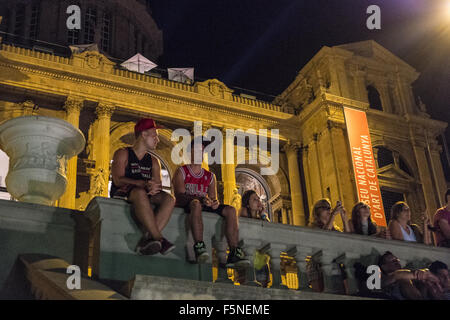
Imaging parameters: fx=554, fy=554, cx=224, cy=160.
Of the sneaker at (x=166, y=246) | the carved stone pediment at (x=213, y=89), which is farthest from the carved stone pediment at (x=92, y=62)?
the sneaker at (x=166, y=246)

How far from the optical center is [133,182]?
19.9 ft

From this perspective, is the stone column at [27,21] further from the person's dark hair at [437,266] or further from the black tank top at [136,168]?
the person's dark hair at [437,266]

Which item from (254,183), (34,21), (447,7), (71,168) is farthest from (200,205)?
(34,21)

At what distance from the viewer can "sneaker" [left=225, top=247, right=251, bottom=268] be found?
5.91 metres

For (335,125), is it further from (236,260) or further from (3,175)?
(236,260)

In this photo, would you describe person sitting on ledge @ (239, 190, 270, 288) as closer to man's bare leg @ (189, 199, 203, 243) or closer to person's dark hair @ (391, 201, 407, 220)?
man's bare leg @ (189, 199, 203, 243)

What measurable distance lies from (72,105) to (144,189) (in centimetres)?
1709

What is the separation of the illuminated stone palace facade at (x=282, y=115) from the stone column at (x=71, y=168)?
4 cm

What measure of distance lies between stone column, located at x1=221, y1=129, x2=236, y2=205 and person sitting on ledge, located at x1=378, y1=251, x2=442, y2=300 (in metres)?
16.5

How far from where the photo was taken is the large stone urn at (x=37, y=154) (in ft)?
22.2
